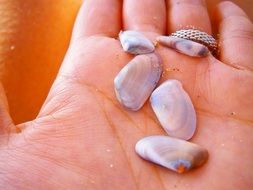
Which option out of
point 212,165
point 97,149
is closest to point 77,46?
point 97,149

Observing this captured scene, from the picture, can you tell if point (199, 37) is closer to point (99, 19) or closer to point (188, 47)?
point (188, 47)

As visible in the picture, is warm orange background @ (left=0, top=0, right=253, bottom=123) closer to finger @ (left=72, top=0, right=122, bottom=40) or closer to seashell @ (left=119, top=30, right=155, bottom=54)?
finger @ (left=72, top=0, right=122, bottom=40)

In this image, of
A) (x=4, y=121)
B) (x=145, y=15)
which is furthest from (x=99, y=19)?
(x=4, y=121)

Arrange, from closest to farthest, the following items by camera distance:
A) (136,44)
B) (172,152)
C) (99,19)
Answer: (172,152) → (136,44) → (99,19)

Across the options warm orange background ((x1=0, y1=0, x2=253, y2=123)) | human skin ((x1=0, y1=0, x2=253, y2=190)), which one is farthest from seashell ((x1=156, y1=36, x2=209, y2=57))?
warm orange background ((x1=0, y1=0, x2=253, y2=123))

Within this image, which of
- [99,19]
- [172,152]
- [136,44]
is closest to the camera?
[172,152]

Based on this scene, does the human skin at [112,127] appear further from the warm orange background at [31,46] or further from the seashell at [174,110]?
the warm orange background at [31,46]
